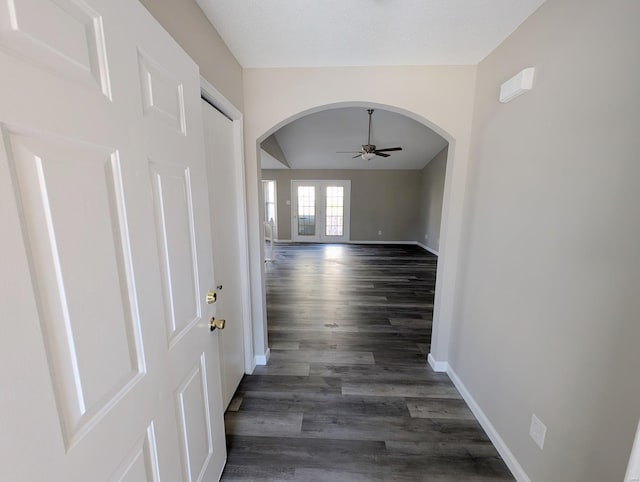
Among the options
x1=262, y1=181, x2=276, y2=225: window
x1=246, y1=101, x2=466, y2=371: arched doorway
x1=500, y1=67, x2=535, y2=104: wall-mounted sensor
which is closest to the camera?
x1=500, y1=67, x2=535, y2=104: wall-mounted sensor

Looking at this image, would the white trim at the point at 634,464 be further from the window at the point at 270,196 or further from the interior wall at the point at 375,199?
the window at the point at 270,196

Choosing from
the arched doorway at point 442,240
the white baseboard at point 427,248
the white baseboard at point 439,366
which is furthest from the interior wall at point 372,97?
the white baseboard at point 427,248

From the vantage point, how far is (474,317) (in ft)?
6.15

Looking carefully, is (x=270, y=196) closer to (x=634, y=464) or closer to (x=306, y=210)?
(x=306, y=210)

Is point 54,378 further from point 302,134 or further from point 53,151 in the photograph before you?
point 302,134

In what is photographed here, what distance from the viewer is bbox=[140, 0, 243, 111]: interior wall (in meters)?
1.06

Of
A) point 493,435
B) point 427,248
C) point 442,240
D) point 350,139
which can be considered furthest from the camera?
point 427,248

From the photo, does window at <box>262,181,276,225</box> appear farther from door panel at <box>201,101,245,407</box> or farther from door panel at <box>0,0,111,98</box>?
door panel at <box>0,0,111,98</box>

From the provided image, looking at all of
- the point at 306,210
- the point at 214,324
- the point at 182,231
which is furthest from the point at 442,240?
the point at 306,210

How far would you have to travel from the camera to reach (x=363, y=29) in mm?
1497

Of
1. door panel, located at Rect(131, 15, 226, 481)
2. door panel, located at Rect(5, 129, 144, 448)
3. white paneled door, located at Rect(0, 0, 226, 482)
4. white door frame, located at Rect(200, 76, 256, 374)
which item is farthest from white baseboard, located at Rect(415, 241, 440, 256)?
door panel, located at Rect(5, 129, 144, 448)

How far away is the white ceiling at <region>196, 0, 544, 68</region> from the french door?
6.32 m

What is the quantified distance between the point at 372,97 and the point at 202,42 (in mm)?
1177

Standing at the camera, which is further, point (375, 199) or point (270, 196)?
point (270, 196)
